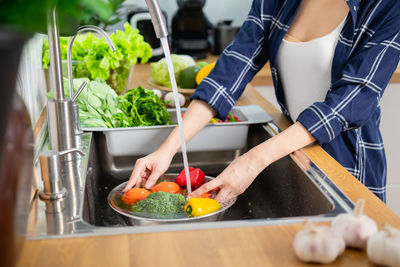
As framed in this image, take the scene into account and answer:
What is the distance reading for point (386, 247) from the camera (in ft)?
2.30

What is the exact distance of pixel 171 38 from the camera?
2953mm

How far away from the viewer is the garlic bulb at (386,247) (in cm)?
69

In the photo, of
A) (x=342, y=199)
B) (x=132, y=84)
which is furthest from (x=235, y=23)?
(x=342, y=199)

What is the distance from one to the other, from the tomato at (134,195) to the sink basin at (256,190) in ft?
0.14

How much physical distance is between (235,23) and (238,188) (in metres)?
2.08

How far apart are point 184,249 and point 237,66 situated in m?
0.83

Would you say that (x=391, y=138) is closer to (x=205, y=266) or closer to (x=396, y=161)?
(x=396, y=161)

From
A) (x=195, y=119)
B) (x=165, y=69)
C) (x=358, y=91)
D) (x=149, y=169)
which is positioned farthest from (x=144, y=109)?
(x=358, y=91)

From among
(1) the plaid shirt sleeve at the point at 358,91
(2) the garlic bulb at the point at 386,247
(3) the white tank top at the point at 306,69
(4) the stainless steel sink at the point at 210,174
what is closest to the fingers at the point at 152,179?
(4) the stainless steel sink at the point at 210,174

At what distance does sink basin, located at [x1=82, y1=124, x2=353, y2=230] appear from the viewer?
97 cm

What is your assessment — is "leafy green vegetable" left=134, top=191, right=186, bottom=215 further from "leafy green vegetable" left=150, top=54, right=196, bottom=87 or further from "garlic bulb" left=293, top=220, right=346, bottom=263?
"leafy green vegetable" left=150, top=54, right=196, bottom=87

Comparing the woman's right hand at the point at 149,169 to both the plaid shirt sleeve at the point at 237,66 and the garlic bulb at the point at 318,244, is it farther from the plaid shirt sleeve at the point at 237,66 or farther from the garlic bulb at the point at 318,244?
the garlic bulb at the point at 318,244

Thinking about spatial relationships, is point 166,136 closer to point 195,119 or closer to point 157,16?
point 195,119

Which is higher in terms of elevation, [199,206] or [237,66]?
[237,66]
